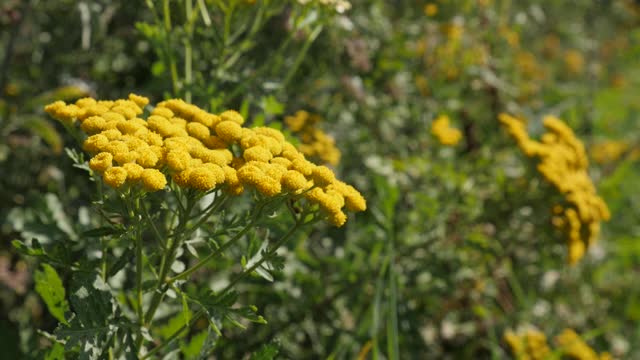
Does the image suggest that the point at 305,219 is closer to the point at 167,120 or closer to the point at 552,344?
the point at 167,120

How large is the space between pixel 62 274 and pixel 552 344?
2779 mm

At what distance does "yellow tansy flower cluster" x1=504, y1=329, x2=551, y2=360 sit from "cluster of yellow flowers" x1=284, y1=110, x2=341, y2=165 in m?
1.38

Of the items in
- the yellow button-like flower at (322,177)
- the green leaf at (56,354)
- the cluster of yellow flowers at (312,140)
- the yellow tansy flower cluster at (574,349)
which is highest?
the yellow button-like flower at (322,177)

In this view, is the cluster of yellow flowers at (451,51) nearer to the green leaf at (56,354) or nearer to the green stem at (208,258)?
the green stem at (208,258)

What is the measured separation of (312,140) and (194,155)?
1.65 metres

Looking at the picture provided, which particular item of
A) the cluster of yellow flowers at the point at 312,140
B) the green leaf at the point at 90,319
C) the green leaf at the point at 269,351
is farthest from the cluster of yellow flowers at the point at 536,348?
the green leaf at the point at 90,319

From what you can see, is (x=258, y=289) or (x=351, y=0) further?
(x=351, y=0)

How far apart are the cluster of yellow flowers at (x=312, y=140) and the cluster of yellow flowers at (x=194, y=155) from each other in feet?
3.82

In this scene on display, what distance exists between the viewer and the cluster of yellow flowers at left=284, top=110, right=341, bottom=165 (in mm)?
3459

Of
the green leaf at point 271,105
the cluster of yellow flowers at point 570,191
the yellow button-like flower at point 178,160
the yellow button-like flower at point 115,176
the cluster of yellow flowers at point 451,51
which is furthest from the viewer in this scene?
the cluster of yellow flowers at point 451,51

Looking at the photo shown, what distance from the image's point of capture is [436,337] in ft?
13.9

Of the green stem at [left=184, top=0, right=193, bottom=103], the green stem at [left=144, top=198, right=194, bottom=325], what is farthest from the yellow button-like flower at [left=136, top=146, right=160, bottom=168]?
the green stem at [left=184, top=0, right=193, bottom=103]

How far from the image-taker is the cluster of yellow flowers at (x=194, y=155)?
6.05ft

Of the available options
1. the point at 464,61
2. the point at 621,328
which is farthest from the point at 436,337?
the point at 464,61
